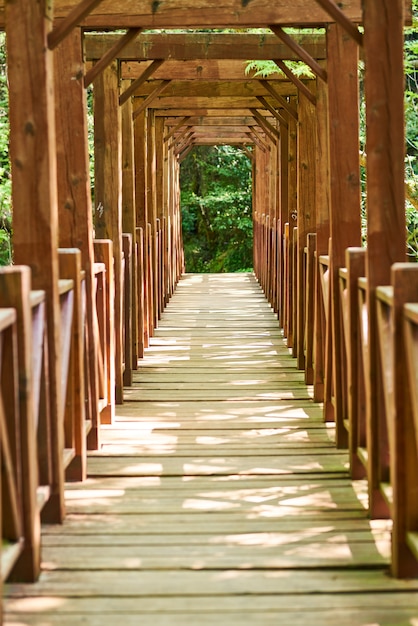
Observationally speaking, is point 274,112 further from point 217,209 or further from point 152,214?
point 217,209

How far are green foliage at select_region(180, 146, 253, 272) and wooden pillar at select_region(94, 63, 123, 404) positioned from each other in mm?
19198

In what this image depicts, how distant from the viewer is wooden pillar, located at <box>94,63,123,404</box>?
6.72m

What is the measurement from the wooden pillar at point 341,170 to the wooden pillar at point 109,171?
5.25 ft

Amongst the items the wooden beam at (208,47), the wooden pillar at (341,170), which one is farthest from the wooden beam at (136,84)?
the wooden pillar at (341,170)

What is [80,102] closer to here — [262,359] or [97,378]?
[97,378]

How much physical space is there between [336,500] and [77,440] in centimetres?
121

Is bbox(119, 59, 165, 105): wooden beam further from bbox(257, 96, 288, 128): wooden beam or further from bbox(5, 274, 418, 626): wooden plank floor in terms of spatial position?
bbox(257, 96, 288, 128): wooden beam

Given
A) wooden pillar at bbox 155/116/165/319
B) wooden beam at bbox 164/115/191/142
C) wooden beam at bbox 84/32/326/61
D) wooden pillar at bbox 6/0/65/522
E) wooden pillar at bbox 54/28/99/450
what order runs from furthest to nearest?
wooden beam at bbox 164/115/191/142
wooden pillar at bbox 155/116/165/319
wooden beam at bbox 84/32/326/61
wooden pillar at bbox 54/28/99/450
wooden pillar at bbox 6/0/65/522

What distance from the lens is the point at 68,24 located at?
158 inches

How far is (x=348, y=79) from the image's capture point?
5.79 meters

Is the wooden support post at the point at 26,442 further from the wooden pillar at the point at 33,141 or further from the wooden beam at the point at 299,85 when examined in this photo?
the wooden beam at the point at 299,85

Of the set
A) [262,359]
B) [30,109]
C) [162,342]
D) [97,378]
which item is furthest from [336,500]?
[162,342]

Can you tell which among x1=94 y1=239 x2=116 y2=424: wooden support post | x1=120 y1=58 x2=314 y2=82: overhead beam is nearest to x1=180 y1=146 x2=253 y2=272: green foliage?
x1=120 y1=58 x2=314 y2=82: overhead beam

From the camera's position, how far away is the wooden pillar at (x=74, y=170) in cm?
530
